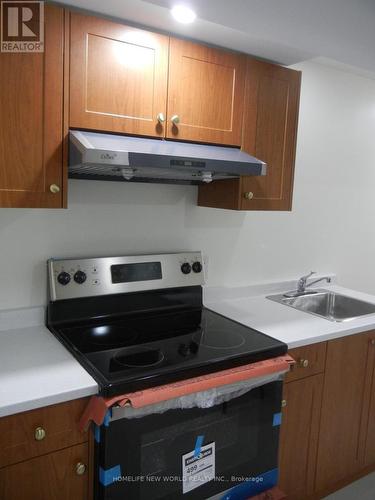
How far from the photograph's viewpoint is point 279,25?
189 cm

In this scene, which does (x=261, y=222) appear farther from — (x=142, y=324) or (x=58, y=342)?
(x=58, y=342)

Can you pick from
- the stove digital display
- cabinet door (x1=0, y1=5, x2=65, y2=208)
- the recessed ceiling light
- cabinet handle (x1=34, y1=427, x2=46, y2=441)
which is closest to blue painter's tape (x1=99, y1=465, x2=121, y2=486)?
cabinet handle (x1=34, y1=427, x2=46, y2=441)

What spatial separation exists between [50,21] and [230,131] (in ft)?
2.63

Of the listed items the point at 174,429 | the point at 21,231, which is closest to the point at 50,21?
the point at 21,231

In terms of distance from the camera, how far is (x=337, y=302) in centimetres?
258

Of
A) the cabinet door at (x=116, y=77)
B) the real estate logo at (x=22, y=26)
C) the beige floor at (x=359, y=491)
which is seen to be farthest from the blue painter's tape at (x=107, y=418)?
the beige floor at (x=359, y=491)

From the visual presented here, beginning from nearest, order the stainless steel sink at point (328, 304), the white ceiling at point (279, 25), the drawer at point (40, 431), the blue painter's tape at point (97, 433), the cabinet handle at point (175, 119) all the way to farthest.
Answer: the drawer at point (40, 431) → the blue painter's tape at point (97, 433) → the white ceiling at point (279, 25) → the cabinet handle at point (175, 119) → the stainless steel sink at point (328, 304)

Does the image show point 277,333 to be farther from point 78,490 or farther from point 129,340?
point 78,490

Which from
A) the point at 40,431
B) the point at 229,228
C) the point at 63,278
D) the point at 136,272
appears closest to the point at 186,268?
the point at 136,272

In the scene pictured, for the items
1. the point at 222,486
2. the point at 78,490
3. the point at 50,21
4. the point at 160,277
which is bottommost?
the point at 222,486

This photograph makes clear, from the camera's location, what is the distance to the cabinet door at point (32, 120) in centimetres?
137

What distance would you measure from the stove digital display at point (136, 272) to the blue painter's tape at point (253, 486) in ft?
3.03

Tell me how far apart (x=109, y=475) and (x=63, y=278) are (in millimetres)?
778

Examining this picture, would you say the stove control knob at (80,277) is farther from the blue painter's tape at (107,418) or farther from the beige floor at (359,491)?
the beige floor at (359,491)
